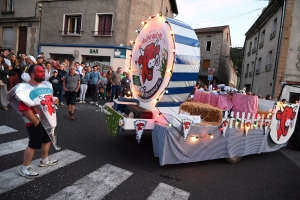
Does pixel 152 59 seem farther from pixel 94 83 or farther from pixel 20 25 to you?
pixel 20 25

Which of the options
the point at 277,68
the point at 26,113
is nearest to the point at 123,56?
the point at 277,68

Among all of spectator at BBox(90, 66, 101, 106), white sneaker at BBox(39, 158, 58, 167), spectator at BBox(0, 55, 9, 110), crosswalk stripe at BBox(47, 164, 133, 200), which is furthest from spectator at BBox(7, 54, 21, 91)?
crosswalk stripe at BBox(47, 164, 133, 200)

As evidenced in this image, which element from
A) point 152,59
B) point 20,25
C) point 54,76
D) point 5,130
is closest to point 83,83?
point 54,76

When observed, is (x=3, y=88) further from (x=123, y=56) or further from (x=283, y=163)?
(x=123, y=56)

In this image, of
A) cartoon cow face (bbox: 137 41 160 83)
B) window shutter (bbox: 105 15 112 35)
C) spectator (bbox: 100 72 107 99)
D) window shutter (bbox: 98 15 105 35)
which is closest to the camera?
cartoon cow face (bbox: 137 41 160 83)

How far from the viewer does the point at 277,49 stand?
15992mm

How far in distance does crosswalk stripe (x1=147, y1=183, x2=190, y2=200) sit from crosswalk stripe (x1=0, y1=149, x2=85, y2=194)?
1.67 meters

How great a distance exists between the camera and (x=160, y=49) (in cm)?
404

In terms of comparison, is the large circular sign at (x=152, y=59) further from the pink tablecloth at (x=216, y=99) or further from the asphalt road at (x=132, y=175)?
the pink tablecloth at (x=216, y=99)

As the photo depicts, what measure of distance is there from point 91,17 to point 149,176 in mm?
15878

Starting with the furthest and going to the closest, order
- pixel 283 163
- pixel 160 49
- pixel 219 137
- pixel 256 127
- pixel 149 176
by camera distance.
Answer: pixel 283 163, pixel 256 127, pixel 219 137, pixel 160 49, pixel 149 176

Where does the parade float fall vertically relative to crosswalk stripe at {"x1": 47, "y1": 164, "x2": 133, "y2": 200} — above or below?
above

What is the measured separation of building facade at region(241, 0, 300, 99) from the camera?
1529 centimetres

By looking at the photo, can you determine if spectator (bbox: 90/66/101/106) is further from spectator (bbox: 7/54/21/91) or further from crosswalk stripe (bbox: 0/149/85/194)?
crosswalk stripe (bbox: 0/149/85/194)
